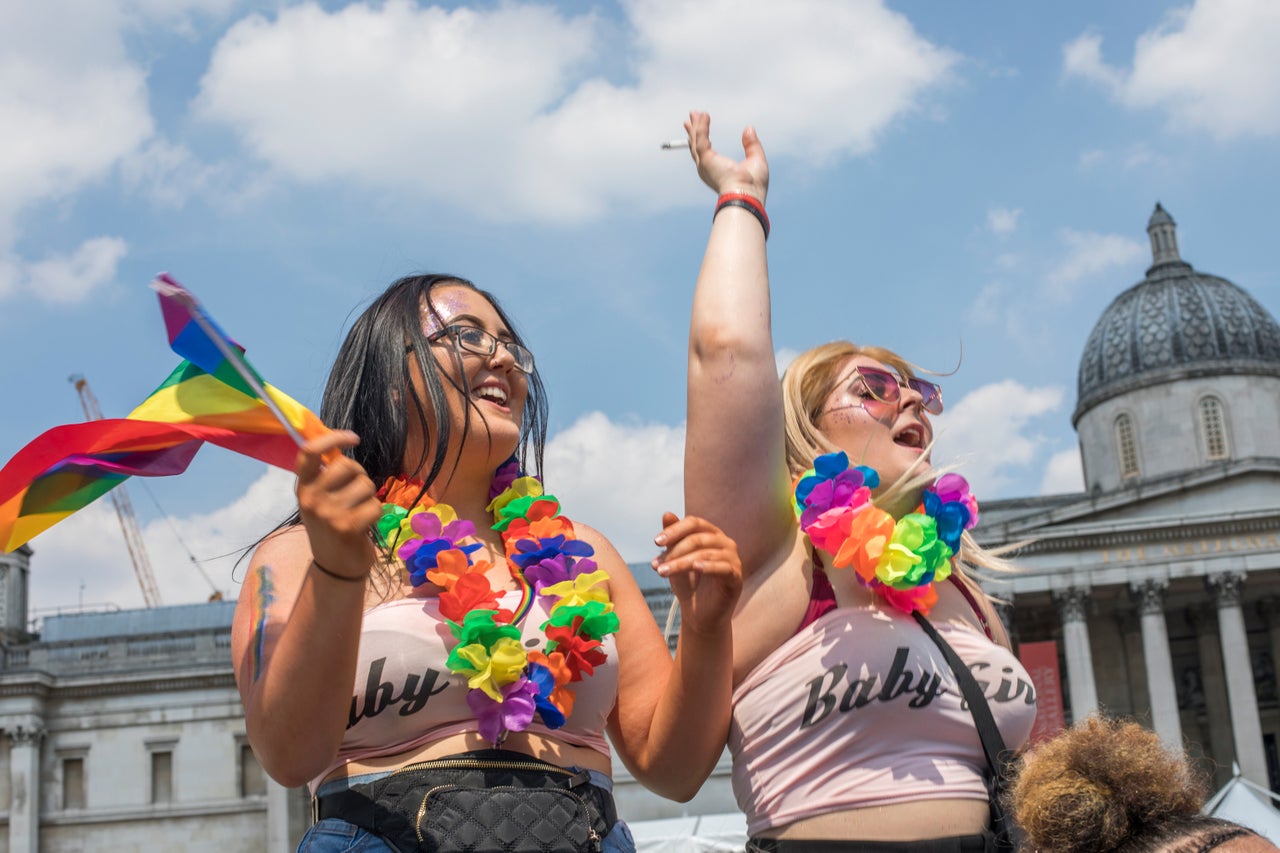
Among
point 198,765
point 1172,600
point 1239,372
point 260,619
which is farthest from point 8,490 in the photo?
point 1239,372

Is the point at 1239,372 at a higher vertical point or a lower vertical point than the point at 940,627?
higher

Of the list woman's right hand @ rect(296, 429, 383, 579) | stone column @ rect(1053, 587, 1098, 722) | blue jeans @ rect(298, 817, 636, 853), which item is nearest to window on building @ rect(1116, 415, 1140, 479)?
stone column @ rect(1053, 587, 1098, 722)

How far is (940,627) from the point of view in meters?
3.63

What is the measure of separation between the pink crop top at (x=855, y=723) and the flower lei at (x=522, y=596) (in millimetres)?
488

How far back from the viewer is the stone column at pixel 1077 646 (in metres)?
36.5

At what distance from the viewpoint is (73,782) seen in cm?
3794

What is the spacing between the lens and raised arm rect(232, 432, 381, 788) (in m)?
2.42

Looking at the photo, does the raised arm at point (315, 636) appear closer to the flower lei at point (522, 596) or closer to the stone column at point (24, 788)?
the flower lei at point (522, 596)

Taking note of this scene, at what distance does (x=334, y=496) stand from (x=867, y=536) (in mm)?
1520

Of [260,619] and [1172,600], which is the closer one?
[260,619]

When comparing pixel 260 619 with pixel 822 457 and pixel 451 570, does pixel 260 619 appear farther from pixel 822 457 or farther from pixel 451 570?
A: pixel 822 457

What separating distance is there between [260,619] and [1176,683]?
42.6 m

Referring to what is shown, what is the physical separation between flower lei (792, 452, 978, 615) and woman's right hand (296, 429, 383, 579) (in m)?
1.37

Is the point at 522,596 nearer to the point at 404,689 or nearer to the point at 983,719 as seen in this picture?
Answer: the point at 404,689
